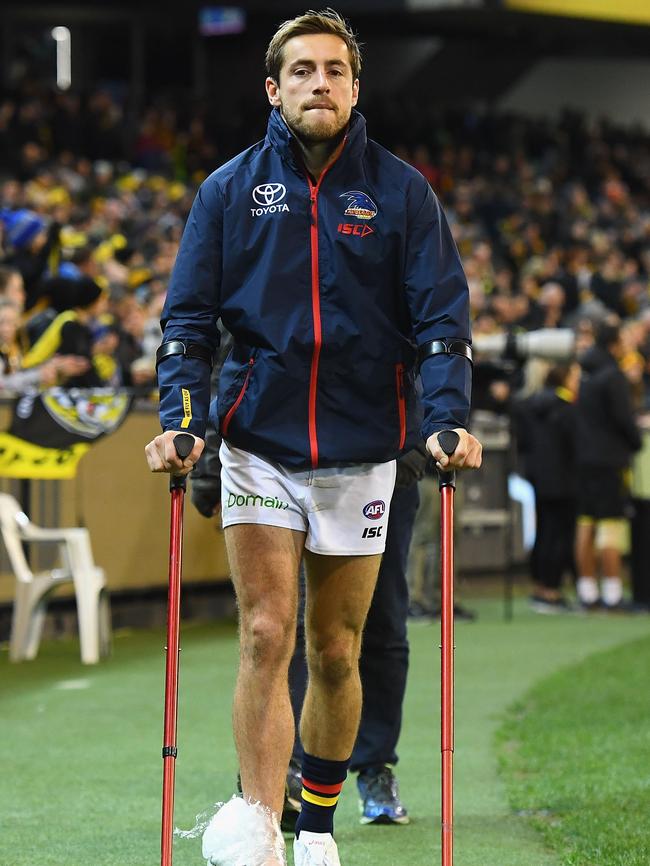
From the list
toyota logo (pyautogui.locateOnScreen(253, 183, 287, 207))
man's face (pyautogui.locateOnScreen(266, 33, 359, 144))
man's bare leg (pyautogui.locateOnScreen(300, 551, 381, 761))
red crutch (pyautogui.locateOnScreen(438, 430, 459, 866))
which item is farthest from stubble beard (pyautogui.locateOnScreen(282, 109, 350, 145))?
man's bare leg (pyautogui.locateOnScreen(300, 551, 381, 761))

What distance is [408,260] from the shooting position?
464 cm

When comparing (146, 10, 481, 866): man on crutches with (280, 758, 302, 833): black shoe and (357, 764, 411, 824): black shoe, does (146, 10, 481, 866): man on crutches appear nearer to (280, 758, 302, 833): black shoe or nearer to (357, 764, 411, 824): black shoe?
(280, 758, 302, 833): black shoe

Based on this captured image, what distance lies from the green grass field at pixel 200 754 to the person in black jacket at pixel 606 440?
6.69ft

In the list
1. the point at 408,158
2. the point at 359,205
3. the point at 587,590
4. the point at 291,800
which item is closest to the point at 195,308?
the point at 359,205

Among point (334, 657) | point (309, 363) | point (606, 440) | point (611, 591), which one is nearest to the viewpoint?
point (309, 363)

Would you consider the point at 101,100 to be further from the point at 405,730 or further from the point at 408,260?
the point at 408,260

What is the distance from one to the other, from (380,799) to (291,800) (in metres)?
0.33

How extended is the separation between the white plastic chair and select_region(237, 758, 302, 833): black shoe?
15.1 ft

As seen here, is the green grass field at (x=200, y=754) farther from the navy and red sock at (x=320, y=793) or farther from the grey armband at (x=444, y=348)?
the grey armband at (x=444, y=348)

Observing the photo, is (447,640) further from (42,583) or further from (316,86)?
(42,583)

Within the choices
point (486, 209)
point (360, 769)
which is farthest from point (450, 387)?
point (486, 209)

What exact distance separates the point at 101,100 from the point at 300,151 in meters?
22.4

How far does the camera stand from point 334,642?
461 cm

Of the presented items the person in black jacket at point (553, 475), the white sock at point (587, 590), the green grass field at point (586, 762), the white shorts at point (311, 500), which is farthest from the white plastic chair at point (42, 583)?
the white shorts at point (311, 500)
